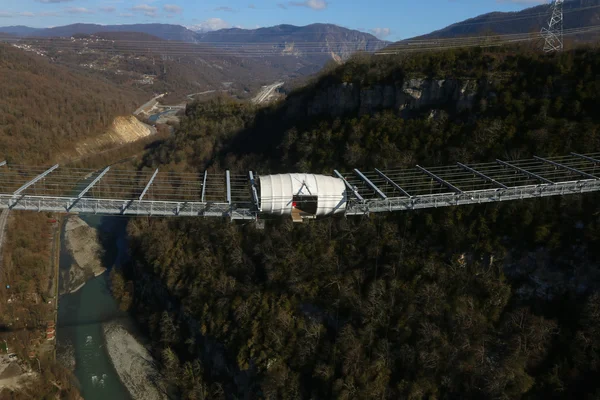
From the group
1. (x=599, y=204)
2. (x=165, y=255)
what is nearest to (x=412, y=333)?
(x=599, y=204)

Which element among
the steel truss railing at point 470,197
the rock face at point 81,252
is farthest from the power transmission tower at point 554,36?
the rock face at point 81,252

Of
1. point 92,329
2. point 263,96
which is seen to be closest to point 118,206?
point 92,329

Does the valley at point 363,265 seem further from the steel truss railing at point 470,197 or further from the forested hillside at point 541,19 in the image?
the forested hillside at point 541,19

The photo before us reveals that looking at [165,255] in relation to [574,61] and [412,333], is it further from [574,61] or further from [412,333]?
[574,61]

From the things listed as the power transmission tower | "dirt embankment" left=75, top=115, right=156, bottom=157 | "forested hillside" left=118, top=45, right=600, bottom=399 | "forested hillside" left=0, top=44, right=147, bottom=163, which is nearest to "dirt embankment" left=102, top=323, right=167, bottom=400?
"forested hillside" left=118, top=45, right=600, bottom=399

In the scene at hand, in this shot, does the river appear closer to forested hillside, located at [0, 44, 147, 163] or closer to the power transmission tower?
forested hillside, located at [0, 44, 147, 163]
